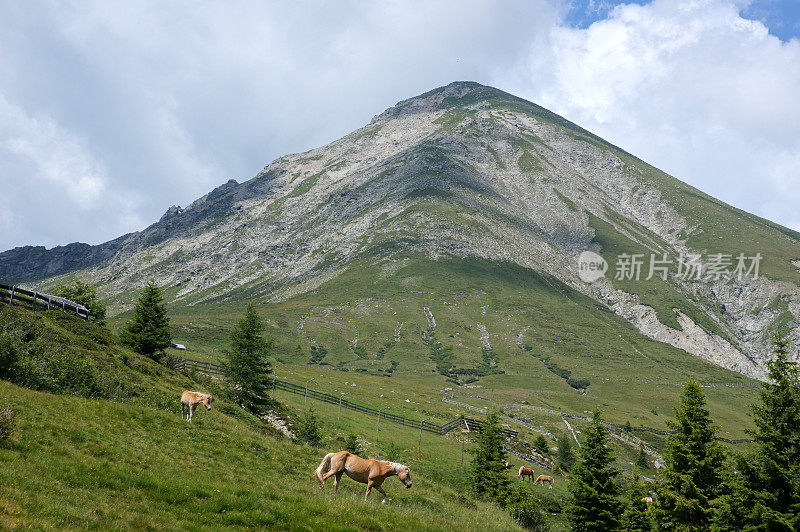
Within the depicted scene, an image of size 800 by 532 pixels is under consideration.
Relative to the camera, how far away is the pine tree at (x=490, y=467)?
121ft

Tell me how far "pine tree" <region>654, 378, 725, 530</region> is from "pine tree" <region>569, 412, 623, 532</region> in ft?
10.3

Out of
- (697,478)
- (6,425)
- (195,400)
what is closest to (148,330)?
(195,400)

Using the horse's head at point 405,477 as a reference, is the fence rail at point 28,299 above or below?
above

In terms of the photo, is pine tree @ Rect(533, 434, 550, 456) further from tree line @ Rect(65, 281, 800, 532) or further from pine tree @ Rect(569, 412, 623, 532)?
pine tree @ Rect(569, 412, 623, 532)

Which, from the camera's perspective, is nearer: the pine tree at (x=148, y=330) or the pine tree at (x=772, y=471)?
the pine tree at (x=772, y=471)

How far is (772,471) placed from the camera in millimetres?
21344

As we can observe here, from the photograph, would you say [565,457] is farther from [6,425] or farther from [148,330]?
[6,425]

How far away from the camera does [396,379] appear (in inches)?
5915

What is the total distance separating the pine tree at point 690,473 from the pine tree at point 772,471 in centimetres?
216

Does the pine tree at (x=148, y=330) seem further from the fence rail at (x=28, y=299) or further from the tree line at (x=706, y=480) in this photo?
the tree line at (x=706, y=480)

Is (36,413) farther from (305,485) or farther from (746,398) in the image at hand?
(746,398)

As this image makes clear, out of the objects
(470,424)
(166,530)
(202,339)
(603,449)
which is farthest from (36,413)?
(202,339)

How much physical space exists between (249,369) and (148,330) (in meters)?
11.3

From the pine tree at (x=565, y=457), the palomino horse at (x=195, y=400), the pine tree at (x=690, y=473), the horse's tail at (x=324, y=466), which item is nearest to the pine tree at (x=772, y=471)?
the pine tree at (x=690, y=473)
